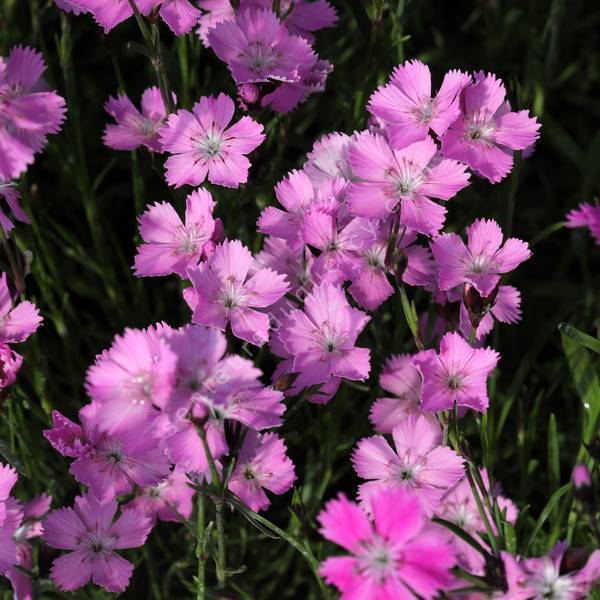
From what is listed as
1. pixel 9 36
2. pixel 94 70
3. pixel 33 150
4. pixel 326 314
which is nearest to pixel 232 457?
pixel 326 314

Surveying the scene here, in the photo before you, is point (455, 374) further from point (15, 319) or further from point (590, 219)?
point (15, 319)

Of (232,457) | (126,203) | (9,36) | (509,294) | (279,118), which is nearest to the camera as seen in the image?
(232,457)

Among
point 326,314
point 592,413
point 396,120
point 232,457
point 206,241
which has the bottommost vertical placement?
point 592,413

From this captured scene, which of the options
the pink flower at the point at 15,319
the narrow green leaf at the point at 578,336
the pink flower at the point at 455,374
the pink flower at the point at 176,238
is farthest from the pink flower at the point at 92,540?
the narrow green leaf at the point at 578,336

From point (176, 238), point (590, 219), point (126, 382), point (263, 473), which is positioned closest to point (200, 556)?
point (263, 473)

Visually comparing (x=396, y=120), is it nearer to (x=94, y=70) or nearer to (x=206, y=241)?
(x=206, y=241)

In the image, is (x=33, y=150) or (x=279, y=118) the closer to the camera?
(x=33, y=150)

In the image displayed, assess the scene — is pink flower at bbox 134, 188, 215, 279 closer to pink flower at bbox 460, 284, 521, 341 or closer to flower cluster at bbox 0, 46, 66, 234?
flower cluster at bbox 0, 46, 66, 234

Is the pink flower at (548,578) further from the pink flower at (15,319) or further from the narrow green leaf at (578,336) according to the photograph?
the pink flower at (15,319)
